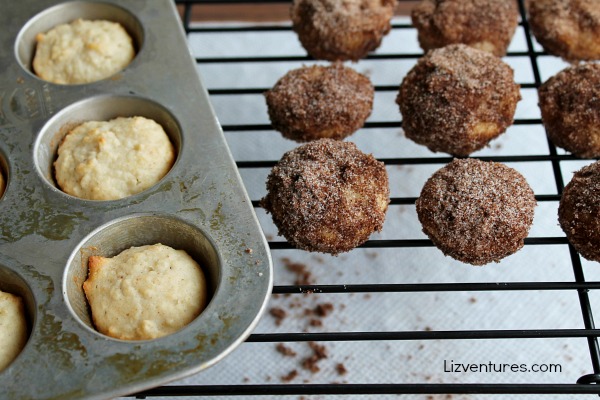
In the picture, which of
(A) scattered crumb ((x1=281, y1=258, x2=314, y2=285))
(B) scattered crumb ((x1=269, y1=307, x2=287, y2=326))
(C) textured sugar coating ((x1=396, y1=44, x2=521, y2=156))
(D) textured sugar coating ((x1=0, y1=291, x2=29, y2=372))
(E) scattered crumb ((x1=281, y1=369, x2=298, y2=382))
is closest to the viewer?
(D) textured sugar coating ((x1=0, y1=291, x2=29, y2=372))

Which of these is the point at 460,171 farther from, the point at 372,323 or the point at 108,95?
the point at 108,95

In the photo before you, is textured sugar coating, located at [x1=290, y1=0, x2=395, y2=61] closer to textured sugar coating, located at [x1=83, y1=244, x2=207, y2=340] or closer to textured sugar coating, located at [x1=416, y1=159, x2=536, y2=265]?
textured sugar coating, located at [x1=416, y1=159, x2=536, y2=265]

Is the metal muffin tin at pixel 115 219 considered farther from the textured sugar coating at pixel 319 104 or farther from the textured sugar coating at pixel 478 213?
the textured sugar coating at pixel 478 213

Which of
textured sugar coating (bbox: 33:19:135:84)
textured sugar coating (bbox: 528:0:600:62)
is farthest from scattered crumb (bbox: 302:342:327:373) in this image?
textured sugar coating (bbox: 528:0:600:62)

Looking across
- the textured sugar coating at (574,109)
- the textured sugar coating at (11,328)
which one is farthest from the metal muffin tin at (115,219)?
the textured sugar coating at (574,109)

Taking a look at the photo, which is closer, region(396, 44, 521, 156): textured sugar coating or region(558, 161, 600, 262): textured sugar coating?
region(558, 161, 600, 262): textured sugar coating

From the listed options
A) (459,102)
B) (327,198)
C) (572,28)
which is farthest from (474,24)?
(327,198)

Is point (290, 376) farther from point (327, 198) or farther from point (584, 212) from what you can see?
point (584, 212)
